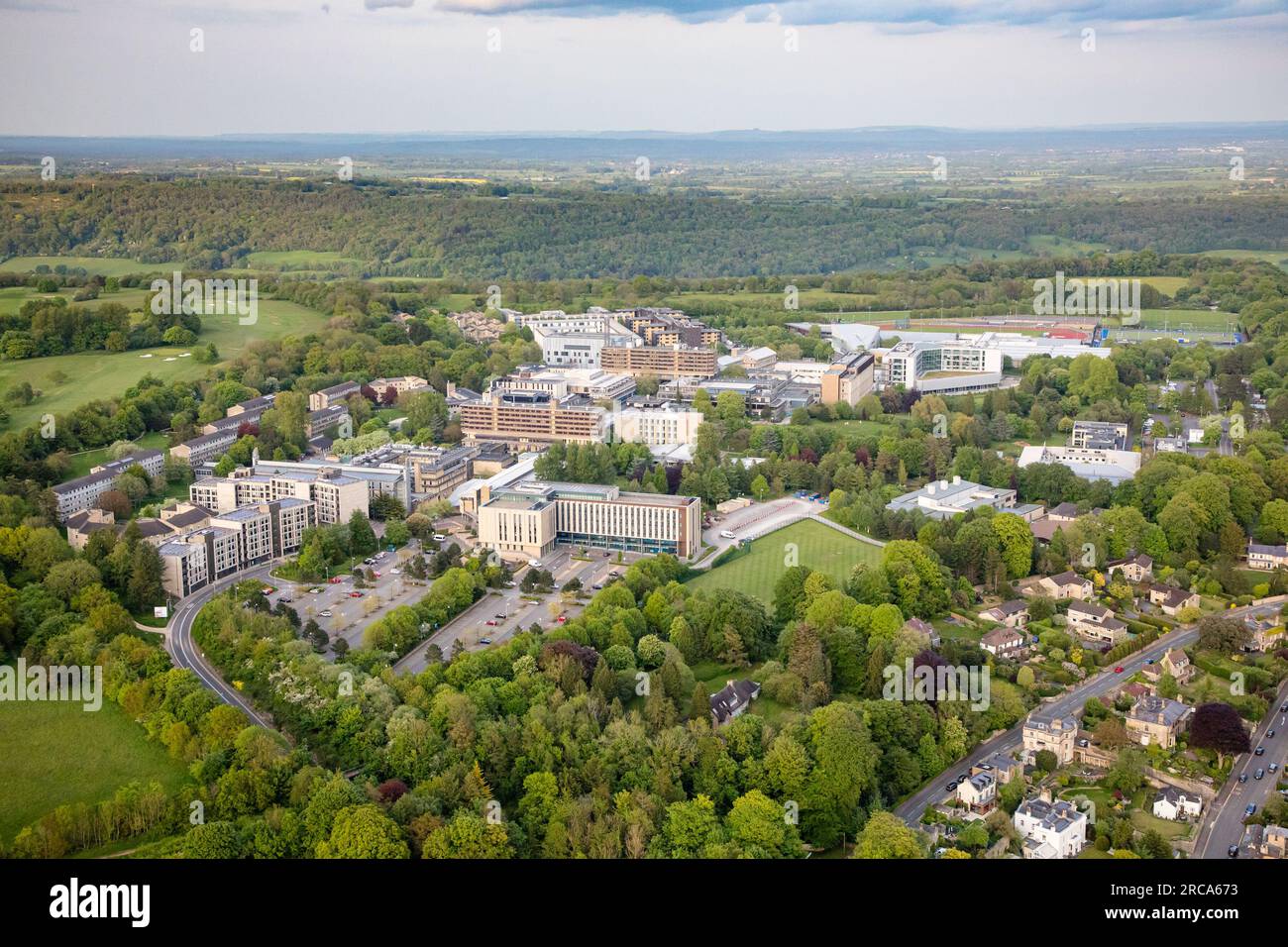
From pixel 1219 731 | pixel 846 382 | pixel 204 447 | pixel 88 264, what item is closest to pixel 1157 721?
pixel 1219 731

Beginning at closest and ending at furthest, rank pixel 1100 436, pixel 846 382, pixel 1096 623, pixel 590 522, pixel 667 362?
pixel 1096 623
pixel 590 522
pixel 1100 436
pixel 846 382
pixel 667 362

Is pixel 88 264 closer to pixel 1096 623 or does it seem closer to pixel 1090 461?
pixel 1090 461

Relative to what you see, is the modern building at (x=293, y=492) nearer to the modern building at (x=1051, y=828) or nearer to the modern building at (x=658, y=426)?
the modern building at (x=658, y=426)

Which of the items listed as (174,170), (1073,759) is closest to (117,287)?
(174,170)

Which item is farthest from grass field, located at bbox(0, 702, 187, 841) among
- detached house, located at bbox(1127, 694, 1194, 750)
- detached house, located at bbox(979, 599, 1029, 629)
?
detached house, located at bbox(979, 599, 1029, 629)

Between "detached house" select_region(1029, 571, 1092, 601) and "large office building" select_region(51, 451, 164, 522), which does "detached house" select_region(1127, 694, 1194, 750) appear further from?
"large office building" select_region(51, 451, 164, 522)

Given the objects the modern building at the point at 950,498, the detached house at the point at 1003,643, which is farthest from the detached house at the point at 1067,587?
the modern building at the point at 950,498

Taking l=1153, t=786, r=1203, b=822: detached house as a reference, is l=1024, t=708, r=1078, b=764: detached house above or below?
above
